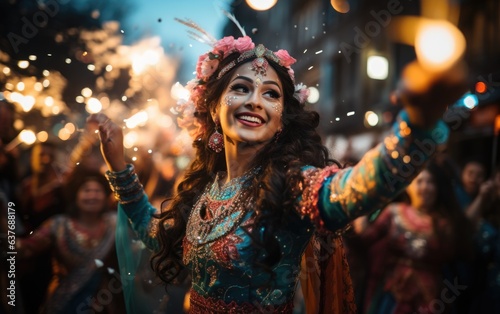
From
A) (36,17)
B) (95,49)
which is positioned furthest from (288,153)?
(36,17)

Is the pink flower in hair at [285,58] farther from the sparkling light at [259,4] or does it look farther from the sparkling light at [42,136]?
the sparkling light at [42,136]

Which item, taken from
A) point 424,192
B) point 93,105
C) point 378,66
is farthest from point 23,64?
point 378,66

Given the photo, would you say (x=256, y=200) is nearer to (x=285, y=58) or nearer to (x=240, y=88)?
(x=240, y=88)

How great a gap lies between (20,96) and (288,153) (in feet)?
10.9

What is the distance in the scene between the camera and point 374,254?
436 cm

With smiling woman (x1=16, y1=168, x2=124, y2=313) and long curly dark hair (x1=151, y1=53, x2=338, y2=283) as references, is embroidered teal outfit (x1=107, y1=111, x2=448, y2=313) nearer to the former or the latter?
long curly dark hair (x1=151, y1=53, x2=338, y2=283)

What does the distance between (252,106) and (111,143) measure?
923 mm

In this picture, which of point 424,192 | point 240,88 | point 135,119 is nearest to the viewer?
point 240,88

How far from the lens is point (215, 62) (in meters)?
2.26

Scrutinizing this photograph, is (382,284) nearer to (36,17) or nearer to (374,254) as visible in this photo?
(374,254)

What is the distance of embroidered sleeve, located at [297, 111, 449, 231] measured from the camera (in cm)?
125

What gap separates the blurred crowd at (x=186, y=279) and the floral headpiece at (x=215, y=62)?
53.8 inches

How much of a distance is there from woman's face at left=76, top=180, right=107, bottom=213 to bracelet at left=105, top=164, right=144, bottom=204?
1537mm

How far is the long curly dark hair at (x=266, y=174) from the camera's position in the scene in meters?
1.82
